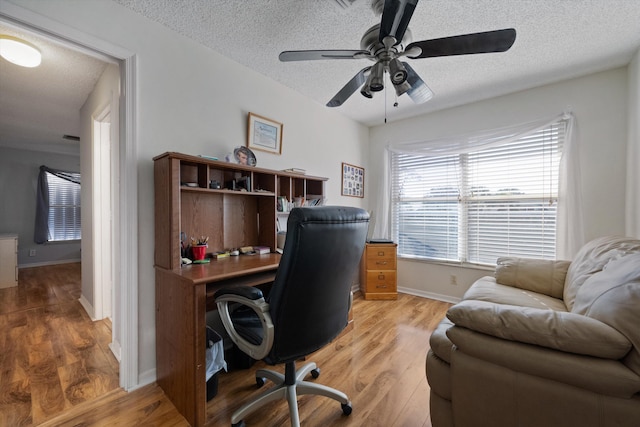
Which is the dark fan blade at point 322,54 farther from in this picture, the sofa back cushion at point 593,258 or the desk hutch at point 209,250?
the sofa back cushion at point 593,258

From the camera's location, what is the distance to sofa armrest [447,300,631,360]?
2.79ft

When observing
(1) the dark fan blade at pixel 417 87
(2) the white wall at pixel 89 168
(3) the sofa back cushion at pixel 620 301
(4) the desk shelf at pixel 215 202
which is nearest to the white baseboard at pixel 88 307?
(2) the white wall at pixel 89 168

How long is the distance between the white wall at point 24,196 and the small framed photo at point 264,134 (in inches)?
222

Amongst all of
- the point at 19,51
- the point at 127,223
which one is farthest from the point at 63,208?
the point at 127,223

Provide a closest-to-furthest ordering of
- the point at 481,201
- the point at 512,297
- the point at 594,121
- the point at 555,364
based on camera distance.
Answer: the point at 555,364 → the point at 512,297 → the point at 594,121 → the point at 481,201

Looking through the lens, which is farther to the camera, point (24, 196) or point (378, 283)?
point (24, 196)

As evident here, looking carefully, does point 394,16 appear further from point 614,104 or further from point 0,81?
point 0,81

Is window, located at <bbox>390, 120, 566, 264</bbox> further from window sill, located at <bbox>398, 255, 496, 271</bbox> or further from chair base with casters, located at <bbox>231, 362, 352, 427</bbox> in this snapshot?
chair base with casters, located at <bbox>231, 362, 352, 427</bbox>

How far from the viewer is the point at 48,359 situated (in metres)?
1.89

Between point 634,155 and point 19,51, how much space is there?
4775 mm

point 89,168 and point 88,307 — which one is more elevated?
point 89,168

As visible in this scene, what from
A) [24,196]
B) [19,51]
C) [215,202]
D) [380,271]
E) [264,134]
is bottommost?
[380,271]

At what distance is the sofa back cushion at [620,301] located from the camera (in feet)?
2.74

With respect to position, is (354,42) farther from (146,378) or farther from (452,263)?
(146,378)
